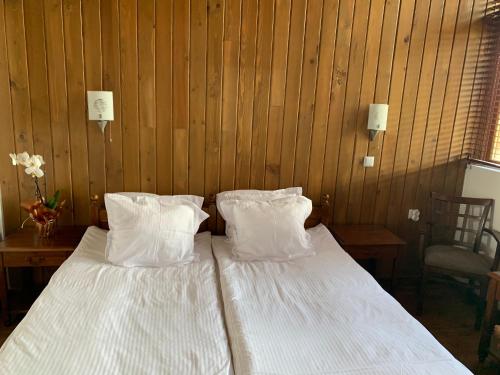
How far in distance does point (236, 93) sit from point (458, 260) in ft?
6.46

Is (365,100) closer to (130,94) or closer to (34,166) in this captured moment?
(130,94)

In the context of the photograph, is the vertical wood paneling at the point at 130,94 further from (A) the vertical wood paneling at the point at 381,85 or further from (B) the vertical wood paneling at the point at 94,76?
(A) the vertical wood paneling at the point at 381,85

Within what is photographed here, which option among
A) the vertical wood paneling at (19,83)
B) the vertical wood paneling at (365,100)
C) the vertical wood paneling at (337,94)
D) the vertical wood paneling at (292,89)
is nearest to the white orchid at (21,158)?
the vertical wood paneling at (19,83)

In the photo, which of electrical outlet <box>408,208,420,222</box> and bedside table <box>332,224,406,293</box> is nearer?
bedside table <box>332,224,406,293</box>

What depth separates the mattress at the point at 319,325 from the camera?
148 cm

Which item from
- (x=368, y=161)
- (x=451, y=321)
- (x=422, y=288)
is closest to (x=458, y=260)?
(x=422, y=288)

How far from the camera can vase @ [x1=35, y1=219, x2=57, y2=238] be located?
2.57m

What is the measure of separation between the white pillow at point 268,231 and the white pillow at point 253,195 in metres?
0.11

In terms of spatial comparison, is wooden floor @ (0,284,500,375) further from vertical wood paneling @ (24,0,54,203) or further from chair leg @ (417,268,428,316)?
vertical wood paneling @ (24,0,54,203)

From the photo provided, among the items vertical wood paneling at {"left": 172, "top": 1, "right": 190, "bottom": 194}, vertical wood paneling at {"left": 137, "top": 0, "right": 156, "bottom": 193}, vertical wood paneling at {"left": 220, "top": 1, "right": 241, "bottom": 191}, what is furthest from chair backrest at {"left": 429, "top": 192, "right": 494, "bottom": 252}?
vertical wood paneling at {"left": 137, "top": 0, "right": 156, "bottom": 193}

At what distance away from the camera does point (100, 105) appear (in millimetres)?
2572

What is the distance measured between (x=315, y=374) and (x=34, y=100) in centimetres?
242

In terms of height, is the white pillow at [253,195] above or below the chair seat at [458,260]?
above

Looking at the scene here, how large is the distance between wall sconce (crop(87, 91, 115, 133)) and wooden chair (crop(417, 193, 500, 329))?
96.6 inches
